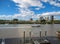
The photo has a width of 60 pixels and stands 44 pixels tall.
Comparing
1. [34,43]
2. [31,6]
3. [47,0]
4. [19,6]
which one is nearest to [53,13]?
[47,0]

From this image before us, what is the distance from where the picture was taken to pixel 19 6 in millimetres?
5559

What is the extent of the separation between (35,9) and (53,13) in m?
0.92

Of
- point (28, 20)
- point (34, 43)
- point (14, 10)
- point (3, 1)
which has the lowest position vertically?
point (34, 43)

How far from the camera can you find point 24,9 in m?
5.55

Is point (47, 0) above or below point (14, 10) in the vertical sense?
above

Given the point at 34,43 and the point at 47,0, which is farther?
the point at 47,0

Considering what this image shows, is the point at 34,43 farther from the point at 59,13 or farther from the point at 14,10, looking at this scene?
the point at 59,13

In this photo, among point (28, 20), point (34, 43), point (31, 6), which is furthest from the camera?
point (31, 6)

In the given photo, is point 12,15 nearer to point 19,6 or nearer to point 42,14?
point 19,6

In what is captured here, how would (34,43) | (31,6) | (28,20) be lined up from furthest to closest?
(31,6), (28,20), (34,43)

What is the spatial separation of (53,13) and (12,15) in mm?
2029

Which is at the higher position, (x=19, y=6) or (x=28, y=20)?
(x=19, y=6)

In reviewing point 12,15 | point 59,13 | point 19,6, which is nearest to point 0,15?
point 12,15

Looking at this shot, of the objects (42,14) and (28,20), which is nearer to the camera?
(28,20)
